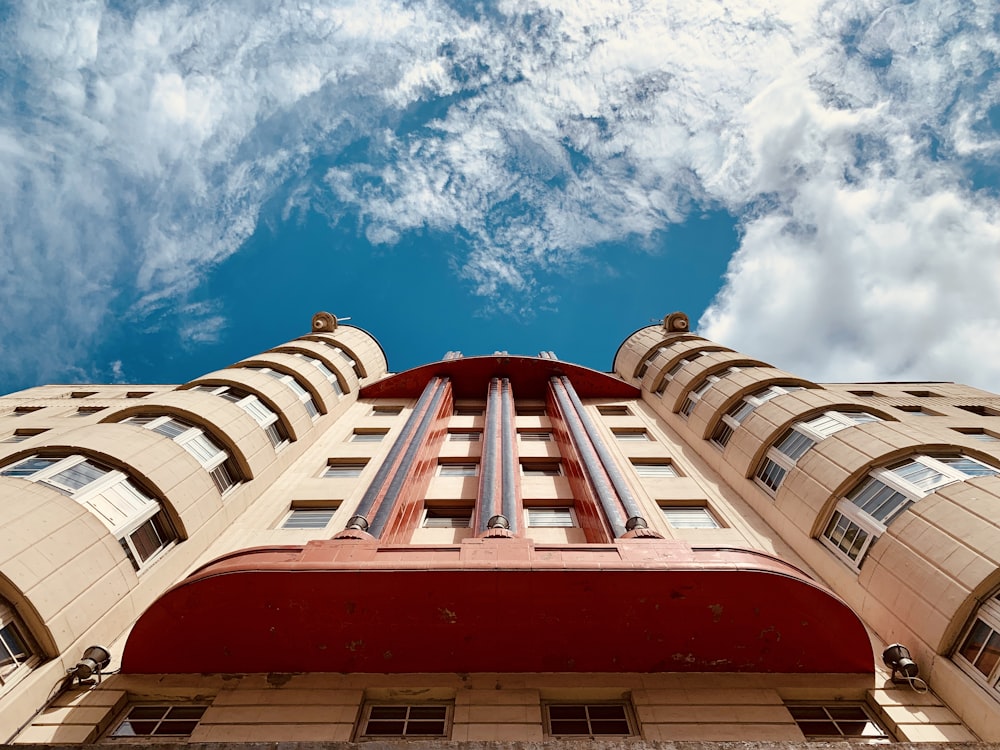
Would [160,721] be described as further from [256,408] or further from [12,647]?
[256,408]

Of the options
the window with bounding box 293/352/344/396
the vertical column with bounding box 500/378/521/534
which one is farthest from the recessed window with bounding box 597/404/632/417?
the window with bounding box 293/352/344/396

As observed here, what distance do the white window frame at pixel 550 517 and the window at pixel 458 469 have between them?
11.4 feet

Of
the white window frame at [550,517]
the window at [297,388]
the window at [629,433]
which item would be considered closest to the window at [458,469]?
the white window frame at [550,517]

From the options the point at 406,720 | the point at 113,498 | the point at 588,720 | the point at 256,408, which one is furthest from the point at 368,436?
the point at 588,720

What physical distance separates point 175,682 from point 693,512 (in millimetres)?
15538

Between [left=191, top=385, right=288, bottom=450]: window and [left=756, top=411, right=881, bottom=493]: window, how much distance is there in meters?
18.7

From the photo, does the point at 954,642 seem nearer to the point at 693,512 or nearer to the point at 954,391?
the point at 693,512

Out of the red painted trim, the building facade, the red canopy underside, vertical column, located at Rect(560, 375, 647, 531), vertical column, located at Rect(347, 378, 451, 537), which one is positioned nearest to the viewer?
the building facade

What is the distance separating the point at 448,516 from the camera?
18.0 meters

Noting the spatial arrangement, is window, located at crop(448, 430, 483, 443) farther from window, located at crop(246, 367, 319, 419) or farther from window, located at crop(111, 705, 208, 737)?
window, located at crop(111, 705, 208, 737)

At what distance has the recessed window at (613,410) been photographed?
2795 cm

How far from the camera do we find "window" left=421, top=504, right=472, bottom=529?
17.3 meters

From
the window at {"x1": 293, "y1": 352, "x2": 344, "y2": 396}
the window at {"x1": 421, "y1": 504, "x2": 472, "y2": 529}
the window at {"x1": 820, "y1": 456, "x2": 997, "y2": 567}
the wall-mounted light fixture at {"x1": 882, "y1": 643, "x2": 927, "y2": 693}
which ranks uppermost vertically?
the window at {"x1": 293, "y1": 352, "x2": 344, "y2": 396}

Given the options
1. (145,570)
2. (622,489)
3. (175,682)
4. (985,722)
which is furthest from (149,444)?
(985,722)
